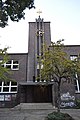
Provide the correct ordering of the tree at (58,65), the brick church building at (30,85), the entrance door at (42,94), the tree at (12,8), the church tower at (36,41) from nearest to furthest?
1. the tree at (12,8)
2. the tree at (58,65)
3. the brick church building at (30,85)
4. the entrance door at (42,94)
5. the church tower at (36,41)

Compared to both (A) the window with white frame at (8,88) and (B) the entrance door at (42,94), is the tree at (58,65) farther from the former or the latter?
(A) the window with white frame at (8,88)

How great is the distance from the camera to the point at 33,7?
7.98 m

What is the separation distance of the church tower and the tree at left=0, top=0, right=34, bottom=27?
45.3ft

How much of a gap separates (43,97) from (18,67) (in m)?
5.18

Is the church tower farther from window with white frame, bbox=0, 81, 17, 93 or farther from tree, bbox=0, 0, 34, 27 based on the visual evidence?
tree, bbox=0, 0, 34, 27

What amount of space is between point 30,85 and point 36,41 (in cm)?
669

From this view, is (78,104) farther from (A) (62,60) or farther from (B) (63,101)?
(A) (62,60)

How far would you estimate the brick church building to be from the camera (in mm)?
19703

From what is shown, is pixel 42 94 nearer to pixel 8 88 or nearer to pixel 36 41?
pixel 8 88

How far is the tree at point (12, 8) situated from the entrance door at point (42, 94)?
1378 centimetres

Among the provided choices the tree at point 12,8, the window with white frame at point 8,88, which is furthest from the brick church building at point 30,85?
the tree at point 12,8

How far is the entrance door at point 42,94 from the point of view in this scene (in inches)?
805

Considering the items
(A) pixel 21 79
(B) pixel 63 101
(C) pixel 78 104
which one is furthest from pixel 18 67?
(C) pixel 78 104

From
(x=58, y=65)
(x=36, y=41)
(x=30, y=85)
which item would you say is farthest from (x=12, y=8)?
(x=36, y=41)
